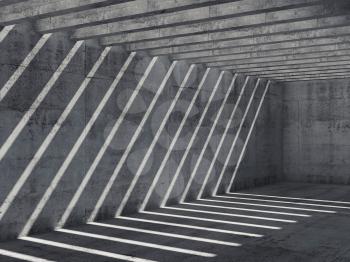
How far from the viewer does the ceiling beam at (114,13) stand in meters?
8.44

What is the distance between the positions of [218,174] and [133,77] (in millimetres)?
5928

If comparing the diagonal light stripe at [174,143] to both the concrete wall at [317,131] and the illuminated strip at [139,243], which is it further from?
the concrete wall at [317,131]

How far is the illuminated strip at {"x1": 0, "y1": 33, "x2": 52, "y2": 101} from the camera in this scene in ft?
31.6

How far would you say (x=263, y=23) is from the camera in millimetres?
9492

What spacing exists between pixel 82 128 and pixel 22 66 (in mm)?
2283

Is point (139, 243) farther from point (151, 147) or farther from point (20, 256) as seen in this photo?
point (151, 147)

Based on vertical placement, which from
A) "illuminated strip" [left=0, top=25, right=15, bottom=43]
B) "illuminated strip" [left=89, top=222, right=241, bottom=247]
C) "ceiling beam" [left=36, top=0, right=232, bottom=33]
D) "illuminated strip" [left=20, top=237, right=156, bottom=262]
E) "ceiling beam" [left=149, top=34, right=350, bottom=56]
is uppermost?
"ceiling beam" [left=149, top=34, right=350, bottom=56]

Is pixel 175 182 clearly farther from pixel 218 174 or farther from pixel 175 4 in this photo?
pixel 175 4

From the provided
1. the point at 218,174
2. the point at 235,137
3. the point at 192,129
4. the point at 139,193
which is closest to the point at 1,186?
the point at 139,193

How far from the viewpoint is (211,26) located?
33.6 ft

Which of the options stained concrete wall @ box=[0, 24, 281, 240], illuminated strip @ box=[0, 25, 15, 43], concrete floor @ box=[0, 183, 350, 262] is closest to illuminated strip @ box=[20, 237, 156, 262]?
concrete floor @ box=[0, 183, 350, 262]

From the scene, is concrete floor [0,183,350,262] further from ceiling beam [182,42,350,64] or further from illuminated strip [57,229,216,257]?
ceiling beam [182,42,350,64]

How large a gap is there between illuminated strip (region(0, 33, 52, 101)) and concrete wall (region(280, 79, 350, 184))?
45.2ft

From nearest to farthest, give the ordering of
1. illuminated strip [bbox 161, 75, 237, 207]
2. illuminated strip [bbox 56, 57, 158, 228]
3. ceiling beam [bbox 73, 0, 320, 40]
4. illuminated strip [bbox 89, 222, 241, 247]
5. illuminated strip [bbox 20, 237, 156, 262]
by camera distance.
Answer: illuminated strip [bbox 20, 237, 156, 262], ceiling beam [bbox 73, 0, 320, 40], illuminated strip [bbox 89, 222, 241, 247], illuminated strip [bbox 56, 57, 158, 228], illuminated strip [bbox 161, 75, 237, 207]
